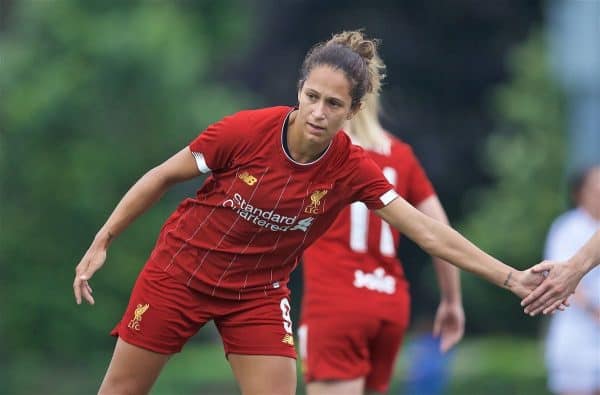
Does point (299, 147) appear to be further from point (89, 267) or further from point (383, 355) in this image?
point (383, 355)

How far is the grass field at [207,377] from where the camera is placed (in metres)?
15.5

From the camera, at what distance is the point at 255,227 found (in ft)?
19.7

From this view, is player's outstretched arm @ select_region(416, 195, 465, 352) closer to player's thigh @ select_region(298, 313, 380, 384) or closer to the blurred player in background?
player's thigh @ select_region(298, 313, 380, 384)

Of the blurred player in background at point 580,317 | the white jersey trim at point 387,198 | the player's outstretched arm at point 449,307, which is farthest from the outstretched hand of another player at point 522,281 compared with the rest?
the blurred player in background at point 580,317

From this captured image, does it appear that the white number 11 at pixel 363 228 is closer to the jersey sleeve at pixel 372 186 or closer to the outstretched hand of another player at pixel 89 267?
the jersey sleeve at pixel 372 186

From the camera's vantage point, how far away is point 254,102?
2245 centimetres

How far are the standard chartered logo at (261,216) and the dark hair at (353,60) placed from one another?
582mm

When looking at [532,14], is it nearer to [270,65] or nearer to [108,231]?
[270,65]

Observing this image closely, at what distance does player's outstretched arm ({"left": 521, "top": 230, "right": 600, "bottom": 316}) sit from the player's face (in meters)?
1.18

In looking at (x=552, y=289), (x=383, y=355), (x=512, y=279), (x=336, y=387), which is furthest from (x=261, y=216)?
(x=383, y=355)

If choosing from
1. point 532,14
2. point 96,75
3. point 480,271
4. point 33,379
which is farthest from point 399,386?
point 532,14

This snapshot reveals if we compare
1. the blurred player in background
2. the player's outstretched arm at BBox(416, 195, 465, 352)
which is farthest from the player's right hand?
the blurred player in background

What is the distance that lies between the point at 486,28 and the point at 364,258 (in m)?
17.9

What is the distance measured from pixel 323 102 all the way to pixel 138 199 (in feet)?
3.15
